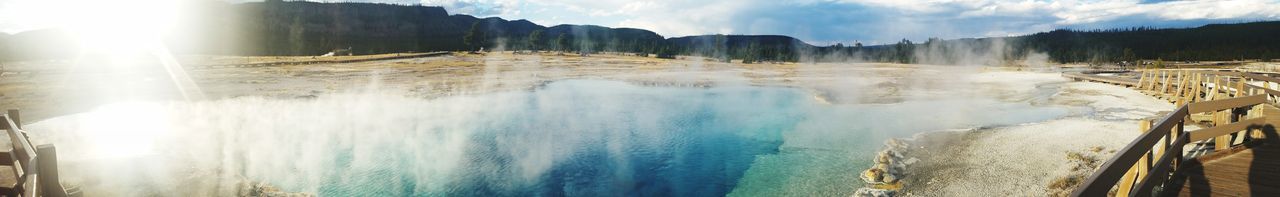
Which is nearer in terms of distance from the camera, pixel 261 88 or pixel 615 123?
pixel 615 123

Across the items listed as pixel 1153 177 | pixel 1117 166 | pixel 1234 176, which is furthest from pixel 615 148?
pixel 1117 166

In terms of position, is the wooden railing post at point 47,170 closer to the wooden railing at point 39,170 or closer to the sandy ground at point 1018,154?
the wooden railing at point 39,170

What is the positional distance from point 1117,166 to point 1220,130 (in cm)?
412

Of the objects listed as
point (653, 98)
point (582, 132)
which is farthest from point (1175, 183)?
point (653, 98)

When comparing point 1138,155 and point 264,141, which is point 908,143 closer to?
point 1138,155

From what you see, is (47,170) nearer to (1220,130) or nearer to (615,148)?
(1220,130)

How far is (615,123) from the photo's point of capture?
916 inches

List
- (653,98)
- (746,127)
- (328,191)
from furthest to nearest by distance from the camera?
1. (653,98)
2. (746,127)
3. (328,191)

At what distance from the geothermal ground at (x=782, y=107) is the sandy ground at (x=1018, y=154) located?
0.04 m

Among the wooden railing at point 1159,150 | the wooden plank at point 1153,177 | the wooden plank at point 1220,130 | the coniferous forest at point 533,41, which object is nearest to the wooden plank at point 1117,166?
the wooden railing at point 1159,150

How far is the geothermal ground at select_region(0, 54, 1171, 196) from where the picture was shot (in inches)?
506

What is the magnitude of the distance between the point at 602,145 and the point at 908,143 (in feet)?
28.5

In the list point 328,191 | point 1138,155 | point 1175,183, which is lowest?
point 328,191

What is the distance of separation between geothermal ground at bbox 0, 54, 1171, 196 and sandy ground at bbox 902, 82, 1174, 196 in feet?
0.13
